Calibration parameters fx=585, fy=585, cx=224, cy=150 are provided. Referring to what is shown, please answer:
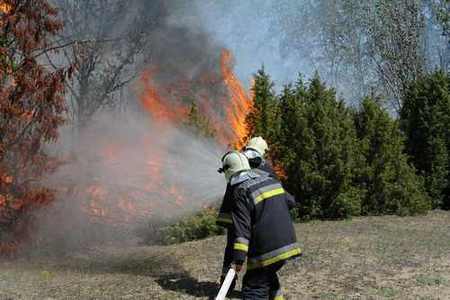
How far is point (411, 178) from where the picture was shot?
14.9 m

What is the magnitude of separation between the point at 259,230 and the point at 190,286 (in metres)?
2.17

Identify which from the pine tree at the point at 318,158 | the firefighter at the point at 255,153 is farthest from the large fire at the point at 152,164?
the firefighter at the point at 255,153

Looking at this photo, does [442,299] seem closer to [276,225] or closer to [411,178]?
[276,225]

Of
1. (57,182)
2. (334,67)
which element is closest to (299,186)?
(57,182)

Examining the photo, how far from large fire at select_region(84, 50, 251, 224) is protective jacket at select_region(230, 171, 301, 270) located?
811 cm

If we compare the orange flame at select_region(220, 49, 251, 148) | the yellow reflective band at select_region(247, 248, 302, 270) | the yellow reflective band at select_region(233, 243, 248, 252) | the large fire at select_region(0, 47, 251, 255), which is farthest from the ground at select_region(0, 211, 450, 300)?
the orange flame at select_region(220, 49, 251, 148)

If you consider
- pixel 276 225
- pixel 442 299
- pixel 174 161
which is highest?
pixel 174 161

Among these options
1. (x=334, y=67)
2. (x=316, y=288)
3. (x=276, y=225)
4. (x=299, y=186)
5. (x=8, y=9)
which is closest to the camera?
(x=276, y=225)

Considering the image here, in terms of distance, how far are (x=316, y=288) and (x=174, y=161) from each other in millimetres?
7348

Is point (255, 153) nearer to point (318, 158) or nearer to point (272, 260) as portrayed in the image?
point (272, 260)

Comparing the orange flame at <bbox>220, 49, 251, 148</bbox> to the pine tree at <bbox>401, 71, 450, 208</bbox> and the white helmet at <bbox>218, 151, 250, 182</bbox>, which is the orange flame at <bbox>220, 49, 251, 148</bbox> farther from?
the white helmet at <bbox>218, 151, 250, 182</bbox>

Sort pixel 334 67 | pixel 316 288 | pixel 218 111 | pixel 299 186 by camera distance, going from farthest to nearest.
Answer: pixel 334 67 < pixel 218 111 < pixel 299 186 < pixel 316 288

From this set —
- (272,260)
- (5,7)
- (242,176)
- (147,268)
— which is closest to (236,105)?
(5,7)

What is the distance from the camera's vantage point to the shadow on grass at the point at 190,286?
678 centimetres
